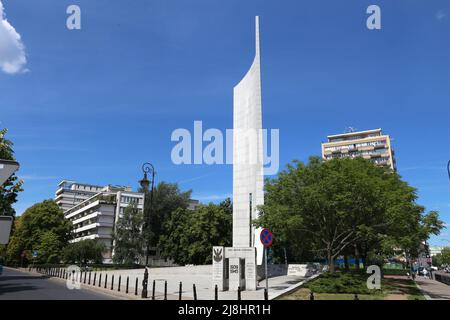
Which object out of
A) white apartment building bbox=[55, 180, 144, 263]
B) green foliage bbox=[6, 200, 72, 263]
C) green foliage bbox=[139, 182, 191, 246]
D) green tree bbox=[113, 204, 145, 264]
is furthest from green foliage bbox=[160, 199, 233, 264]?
white apartment building bbox=[55, 180, 144, 263]

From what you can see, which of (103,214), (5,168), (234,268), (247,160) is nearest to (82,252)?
(103,214)

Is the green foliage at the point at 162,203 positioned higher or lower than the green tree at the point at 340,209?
higher

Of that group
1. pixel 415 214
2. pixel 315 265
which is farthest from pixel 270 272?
pixel 415 214

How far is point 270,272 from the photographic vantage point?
126ft

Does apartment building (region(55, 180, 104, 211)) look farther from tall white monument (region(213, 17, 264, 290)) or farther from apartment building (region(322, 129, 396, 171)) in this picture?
tall white monument (region(213, 17, 264, 290))

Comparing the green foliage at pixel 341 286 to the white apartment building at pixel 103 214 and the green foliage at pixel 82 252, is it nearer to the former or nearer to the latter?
the green foliage at pixel 82 252

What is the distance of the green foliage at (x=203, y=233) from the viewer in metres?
57.3

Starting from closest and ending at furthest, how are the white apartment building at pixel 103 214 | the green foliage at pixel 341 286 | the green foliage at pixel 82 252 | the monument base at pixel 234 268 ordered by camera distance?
the green foliage at pixel 341 286 < the monument base at pixel 234 268 < the green foliage at pixel 82 252 < the white apartment building at pixel 103 214

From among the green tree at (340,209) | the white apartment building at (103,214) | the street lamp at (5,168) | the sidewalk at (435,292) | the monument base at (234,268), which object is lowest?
the sidewalk at (435,292)

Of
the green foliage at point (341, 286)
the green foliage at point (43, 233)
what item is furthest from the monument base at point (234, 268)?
the green foliage at point (43, 233)

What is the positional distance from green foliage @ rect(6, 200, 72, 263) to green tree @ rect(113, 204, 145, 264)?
9308mm

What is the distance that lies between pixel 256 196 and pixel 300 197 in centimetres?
1214

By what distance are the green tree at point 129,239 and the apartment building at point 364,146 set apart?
67.0m

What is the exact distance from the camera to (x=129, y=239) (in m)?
63.6
